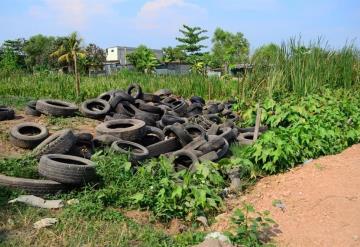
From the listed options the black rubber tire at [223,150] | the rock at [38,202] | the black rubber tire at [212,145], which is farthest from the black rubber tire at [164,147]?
the rock at [38,202]

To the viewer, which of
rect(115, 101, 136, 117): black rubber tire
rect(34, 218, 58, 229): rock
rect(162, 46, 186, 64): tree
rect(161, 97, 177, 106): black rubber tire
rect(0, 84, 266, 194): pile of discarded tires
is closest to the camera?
rect(34, 218, 58, 229): rock

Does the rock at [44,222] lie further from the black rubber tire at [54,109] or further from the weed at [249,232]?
the black rubber tire at [54,109]

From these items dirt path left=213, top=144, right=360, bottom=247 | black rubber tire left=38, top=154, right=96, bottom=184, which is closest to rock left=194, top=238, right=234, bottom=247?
dirt path left=213, top=144, right=360, bottom=247

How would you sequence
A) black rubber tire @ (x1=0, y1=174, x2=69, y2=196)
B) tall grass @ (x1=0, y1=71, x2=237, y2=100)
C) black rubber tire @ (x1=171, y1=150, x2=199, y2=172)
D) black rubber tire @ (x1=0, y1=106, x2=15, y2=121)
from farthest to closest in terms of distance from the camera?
tall grass @ (x1=0, y1=71, x2=237, y2=100) → black rubber tire @ (x1=0, y1=106, x2=15, y2=121) → black rubber tire @ (x1=171, y1=150, x2=199, y2=172) → black rubber tire @ (x1=0, y1=174, x2=69, y2=196)

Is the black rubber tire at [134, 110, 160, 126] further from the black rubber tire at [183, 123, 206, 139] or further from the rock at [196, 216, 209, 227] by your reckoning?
the rock at [196, 216, 209, 227]

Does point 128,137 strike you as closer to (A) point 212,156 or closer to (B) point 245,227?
(A) point 212,156

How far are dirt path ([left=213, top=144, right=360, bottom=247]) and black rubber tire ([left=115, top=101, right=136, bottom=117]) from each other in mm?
4375

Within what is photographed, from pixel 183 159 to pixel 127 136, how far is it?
1089 millimetres

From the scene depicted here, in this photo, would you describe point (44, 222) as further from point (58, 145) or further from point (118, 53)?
point (118, 53)

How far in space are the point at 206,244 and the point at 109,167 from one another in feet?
7.35

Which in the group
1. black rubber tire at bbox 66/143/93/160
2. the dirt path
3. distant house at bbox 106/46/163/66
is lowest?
distant house at bbox 106/46/163/66

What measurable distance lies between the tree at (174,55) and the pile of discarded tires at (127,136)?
126 feet

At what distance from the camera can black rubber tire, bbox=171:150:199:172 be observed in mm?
7215

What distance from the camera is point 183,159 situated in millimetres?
7469
